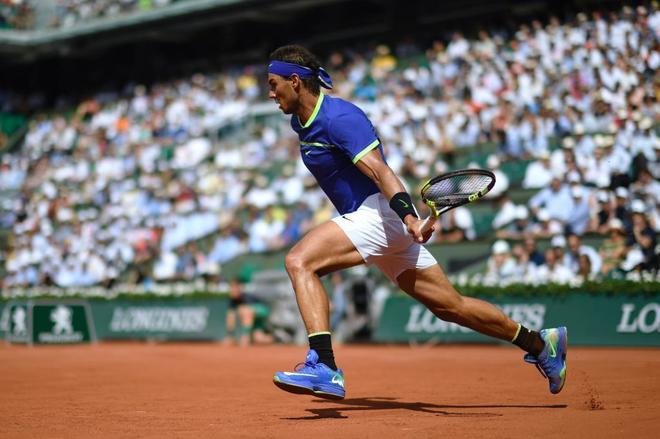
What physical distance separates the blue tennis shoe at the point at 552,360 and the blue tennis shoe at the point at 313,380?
5.29 feet

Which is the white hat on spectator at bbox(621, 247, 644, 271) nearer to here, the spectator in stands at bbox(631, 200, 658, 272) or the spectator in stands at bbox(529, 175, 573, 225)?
the spectator in stands at bbox(631, 200, 658, 272)

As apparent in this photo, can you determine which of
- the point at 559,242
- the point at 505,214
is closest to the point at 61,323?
the point at 505,214

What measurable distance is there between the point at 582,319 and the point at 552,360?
8762 mm

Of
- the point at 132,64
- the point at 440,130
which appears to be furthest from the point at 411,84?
the point at 132,64

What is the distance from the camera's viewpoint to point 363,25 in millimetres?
29156

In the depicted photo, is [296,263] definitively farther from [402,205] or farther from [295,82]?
[295,82]

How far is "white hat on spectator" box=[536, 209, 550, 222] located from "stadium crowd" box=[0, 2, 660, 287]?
0.02 meters

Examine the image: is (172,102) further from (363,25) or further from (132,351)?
(132,351)

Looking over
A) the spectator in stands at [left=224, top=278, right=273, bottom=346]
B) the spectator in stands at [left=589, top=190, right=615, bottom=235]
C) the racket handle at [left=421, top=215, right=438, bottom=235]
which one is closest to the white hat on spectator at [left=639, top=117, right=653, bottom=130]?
the spectator in stands at [left=589, top=190, right=615, bottom=235]

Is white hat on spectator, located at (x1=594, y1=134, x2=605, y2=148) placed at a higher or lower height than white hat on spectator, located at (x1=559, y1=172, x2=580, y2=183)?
higher

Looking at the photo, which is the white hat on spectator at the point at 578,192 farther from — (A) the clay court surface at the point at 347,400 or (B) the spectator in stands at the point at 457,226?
(A) the clay court surface at the point at 347,400

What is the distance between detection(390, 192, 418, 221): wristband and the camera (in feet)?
21.3

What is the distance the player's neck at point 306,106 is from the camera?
7012 mm

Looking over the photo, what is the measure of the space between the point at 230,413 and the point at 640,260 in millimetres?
9743
